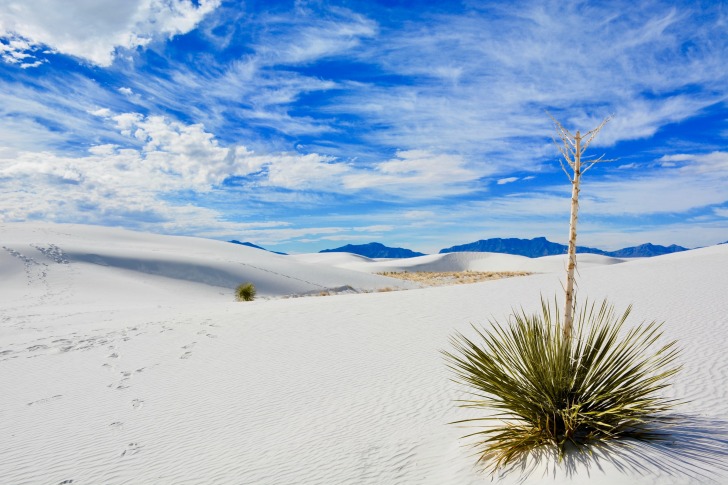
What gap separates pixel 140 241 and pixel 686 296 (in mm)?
49945

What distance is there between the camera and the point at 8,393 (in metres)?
7.74

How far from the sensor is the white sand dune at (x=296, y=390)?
4.71 meters

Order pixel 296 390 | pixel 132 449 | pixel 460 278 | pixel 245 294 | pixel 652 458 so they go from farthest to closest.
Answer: pixel 460 278, pixel 245 294, pixel 296 390, pixel 132 449, pixel 652 458

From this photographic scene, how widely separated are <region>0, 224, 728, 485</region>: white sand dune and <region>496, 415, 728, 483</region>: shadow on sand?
18 millimetres

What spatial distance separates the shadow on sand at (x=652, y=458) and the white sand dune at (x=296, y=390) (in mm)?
18

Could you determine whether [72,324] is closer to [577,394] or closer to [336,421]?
[336,421]

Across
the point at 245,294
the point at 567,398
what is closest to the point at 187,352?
the point at 567,398

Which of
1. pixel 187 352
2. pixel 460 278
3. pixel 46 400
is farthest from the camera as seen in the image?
pixel 460 278

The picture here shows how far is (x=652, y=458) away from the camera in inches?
148

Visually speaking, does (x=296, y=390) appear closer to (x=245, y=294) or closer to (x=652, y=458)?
(x=652, y=458)

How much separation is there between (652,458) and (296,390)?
17.2 feet

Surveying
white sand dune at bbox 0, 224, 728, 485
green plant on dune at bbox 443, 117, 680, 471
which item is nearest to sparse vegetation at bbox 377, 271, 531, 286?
white sand dune at bbox 0, 224, 728, 485

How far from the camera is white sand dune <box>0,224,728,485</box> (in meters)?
4.71

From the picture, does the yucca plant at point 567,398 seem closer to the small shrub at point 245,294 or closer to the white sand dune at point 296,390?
the white sand dune at point 296,390
